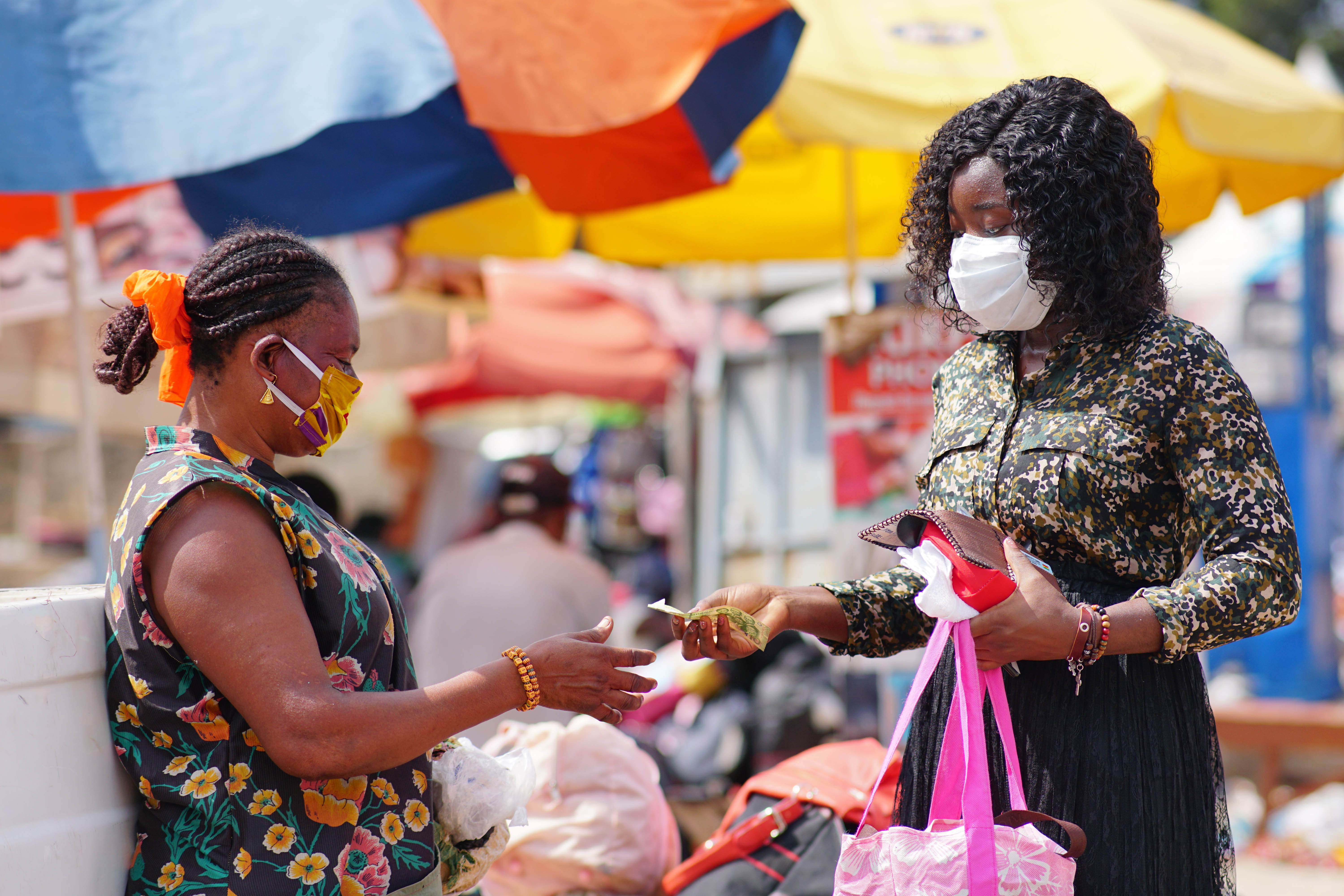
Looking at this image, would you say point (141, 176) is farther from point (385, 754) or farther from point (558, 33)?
point (385, 754)

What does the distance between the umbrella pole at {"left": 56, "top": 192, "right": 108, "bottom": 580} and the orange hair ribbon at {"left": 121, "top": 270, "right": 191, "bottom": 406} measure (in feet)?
7.06

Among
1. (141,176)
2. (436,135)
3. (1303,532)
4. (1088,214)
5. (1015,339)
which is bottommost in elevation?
(1303,532)

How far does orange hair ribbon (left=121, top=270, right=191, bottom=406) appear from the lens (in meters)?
1.75

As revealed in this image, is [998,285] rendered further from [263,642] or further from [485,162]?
[485,162]

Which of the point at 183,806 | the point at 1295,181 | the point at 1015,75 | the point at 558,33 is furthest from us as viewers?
the point at 1295,181

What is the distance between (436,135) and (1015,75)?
1.86 m

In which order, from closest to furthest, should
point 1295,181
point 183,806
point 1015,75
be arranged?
1. point 183,806
2. point 1015,75
3. point 1295,181

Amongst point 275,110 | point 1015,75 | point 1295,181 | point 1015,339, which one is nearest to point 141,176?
point 275,110

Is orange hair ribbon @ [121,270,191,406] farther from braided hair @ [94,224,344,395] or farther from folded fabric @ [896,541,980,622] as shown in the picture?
folded fabric @ [896,541,980,622]

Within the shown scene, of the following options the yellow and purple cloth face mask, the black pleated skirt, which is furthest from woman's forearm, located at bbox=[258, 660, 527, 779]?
the black pleated skirt

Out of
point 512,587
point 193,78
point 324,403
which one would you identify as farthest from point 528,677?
point 512,587

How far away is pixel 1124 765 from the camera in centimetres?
186

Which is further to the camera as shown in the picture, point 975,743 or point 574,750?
point 574,750

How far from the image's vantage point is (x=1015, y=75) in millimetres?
3879
